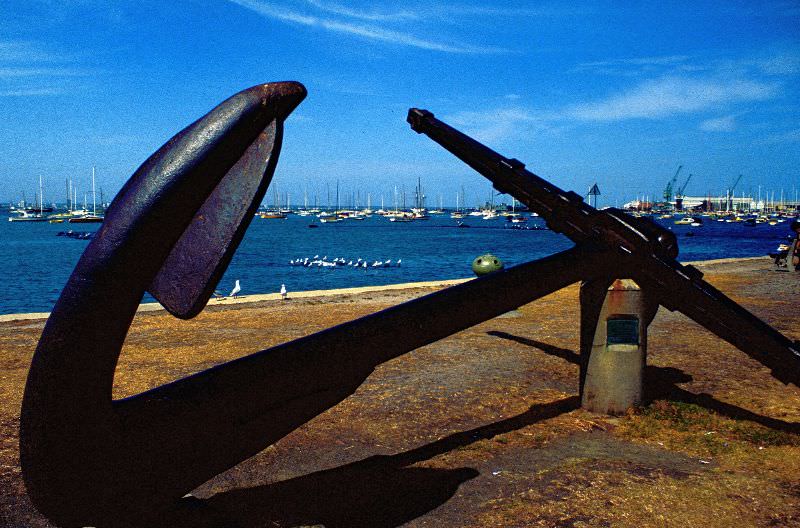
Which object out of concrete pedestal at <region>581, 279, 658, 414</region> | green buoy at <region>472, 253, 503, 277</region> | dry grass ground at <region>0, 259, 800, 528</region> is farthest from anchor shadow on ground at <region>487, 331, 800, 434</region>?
green buoy at <region>472, 253, 503, 277</region>

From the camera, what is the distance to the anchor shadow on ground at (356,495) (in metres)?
3.79

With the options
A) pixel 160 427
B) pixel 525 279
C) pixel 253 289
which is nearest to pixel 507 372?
pixel 525 279

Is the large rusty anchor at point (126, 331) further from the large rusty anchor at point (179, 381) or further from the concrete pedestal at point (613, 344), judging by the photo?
the concrete pedestal at point (613, 344)

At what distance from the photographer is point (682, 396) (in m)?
6.29

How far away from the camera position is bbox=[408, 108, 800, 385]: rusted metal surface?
4.45 m

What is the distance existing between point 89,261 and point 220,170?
471 mm

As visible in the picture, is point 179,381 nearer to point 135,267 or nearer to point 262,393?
point 262,393

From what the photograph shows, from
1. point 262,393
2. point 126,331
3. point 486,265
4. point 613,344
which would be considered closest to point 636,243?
point 613,344

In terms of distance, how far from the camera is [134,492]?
223 centimetres

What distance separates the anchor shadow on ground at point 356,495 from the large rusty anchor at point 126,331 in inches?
48.9

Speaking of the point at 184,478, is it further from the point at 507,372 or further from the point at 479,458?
the point at 507,372

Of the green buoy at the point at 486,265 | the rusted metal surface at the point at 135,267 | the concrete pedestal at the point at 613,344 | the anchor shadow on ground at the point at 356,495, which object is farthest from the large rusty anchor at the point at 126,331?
the green buoy at the point at 486,265

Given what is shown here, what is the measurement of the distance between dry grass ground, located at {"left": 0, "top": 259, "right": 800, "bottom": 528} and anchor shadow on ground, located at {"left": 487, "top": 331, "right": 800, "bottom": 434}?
2cm

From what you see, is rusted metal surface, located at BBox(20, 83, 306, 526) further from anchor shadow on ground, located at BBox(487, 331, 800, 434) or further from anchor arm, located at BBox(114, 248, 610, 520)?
anchor shadow on ground, located at BBox(487, 331, 800, 434)
